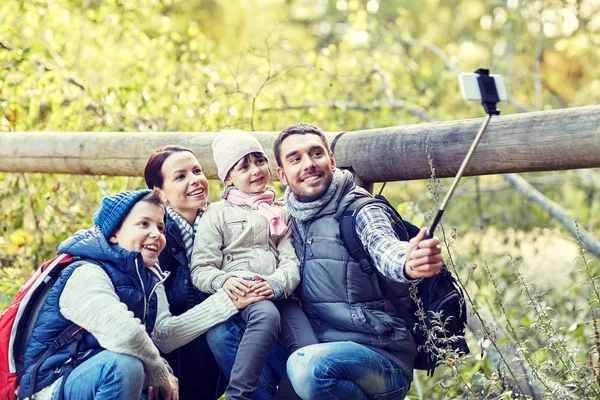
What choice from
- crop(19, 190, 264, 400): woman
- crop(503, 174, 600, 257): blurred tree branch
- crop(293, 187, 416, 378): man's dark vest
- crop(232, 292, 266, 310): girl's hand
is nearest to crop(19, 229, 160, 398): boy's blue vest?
crop(19, 190, 264, 400): woman

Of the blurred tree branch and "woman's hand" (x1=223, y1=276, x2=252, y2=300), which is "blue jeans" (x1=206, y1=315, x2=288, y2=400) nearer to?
"woman's hand" (x1=223, y1=276, x2=252, y2=300)

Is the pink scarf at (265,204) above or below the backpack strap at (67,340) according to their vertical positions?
above

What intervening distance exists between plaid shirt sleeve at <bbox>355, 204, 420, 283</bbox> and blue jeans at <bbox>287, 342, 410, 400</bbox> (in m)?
0.32

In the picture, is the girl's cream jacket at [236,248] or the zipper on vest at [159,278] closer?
the zipper on vest at [159,278]

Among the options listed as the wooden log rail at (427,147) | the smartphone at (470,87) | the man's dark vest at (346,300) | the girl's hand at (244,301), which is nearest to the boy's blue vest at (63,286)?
the girl's hand at (244,301)

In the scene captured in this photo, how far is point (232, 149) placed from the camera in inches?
128

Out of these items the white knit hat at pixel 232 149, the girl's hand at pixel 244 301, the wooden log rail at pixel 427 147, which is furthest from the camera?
the white knit hat at pixel 232 149

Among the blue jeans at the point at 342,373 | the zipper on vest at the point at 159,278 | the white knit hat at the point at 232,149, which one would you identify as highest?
→ the white knit hat at the point at 232,149

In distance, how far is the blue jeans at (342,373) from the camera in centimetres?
272

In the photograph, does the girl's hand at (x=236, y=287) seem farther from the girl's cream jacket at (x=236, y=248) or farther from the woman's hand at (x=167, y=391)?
the woman's hand at (x=167, y=391)

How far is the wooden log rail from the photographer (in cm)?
264

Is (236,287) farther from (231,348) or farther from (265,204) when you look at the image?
(265,204)

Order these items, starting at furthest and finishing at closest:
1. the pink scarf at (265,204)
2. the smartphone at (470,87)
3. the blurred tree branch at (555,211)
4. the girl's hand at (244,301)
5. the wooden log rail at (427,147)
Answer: the blurred tree branch at (555,211) < the pink scarf at (265,204) < the girl's hand at (244,301) < the wooden log rail at (427,147) < the smartphone at (470,87)

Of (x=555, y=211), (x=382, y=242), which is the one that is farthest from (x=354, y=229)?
(x=555, y=211)
